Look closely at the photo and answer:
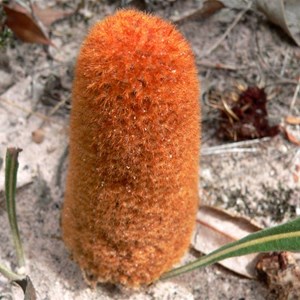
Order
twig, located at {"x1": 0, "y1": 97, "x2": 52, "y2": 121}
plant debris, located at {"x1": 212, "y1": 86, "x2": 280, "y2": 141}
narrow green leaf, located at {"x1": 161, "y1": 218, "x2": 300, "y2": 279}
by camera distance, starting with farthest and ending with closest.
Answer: twig, located at {"x1": 0, "y1": 97, "x2": 52, "y2": 121} → plant debris, located at {"x1": 212, "y1": 86, "x2": 280, "y2": 141} → narrow green leaf, located at {"x1": 161, "y1": 218, "x2": 300, "y2": 279}

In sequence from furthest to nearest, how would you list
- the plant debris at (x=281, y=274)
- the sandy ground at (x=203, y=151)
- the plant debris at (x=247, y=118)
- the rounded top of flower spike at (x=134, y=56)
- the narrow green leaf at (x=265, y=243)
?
the plant debris at (x=247, y=118)
the sandy ground at (x=203, y=151)
the plant debris at (x=281, y=274)
the narrow green leaf at (x=265, y=243)
the rounded top of flower spike at (x=134, y=56)

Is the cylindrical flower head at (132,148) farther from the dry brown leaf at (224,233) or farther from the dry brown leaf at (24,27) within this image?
the dry brown leaf at (24,27)

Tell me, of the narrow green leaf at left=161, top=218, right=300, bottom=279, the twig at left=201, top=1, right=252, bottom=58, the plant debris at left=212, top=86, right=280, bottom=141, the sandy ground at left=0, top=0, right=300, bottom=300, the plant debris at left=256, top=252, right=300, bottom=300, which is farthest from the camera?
the twig at left=201, top=1, right=252, bottom=58

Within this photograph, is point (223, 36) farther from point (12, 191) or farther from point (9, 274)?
point (9, 274)

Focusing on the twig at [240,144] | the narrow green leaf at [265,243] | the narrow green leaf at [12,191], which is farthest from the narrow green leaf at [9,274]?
the twig at [240,144]

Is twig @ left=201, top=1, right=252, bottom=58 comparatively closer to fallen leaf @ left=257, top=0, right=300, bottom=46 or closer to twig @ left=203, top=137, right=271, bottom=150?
fallen leaf @ left=257, top=0, right=300, bottom=46

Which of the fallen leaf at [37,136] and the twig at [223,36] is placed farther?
the twig at [223,36]

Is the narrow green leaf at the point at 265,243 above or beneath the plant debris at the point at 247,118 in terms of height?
above

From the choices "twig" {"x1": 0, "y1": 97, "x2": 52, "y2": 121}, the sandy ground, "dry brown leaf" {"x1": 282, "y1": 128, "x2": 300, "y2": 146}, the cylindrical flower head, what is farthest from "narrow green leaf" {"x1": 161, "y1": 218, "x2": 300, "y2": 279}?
"twig" {"x1": 0, "y1": 97, "x2": 52, "y2": 121}
